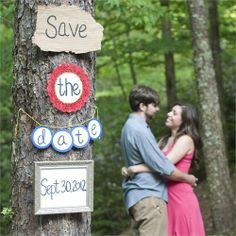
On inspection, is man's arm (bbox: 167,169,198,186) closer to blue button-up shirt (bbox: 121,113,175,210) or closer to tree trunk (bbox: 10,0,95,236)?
blue button-up shirt (bbox: 121,113,175,210)

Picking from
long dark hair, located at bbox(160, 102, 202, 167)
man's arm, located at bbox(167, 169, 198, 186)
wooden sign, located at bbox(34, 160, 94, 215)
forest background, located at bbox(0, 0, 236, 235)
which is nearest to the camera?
wooden sign, located at bbox(34, 160, 94, 215)

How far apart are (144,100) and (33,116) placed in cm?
169

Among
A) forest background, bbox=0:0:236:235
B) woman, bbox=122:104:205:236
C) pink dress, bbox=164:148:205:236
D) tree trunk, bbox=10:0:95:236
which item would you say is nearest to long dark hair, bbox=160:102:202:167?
woman, bbox=122:104:205:236

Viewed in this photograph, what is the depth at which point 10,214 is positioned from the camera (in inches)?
116

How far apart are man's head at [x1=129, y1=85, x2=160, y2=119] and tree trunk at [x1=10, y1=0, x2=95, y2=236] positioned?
4.84ft

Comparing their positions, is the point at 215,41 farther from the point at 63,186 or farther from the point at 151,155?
the point at 63,186

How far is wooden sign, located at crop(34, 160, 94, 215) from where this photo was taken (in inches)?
109

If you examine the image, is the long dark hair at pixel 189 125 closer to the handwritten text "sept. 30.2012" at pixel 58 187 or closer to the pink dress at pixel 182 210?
the pink dress at pixel 182 210

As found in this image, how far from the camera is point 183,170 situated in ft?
15.1

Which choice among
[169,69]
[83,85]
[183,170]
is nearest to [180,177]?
[183,170]

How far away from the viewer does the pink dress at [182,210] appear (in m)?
4.55

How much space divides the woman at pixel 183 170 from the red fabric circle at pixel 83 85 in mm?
1639

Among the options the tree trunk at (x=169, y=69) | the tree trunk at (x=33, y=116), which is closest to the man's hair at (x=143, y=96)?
the tree trunk at (x=33, y=116)

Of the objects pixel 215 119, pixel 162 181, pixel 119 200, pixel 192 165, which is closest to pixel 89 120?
pixel 162 181
